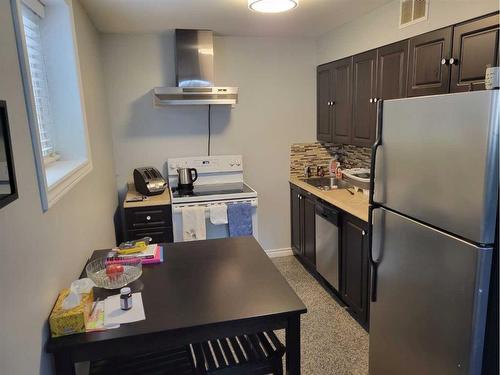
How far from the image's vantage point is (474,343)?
139 centimetres

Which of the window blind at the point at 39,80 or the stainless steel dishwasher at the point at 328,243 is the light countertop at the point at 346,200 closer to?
the stainless steel dishwasher at the point at 328,243

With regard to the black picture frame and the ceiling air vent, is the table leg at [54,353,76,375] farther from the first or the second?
the ceiling air vent

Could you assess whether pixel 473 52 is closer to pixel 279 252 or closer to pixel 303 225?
pixel 303 225

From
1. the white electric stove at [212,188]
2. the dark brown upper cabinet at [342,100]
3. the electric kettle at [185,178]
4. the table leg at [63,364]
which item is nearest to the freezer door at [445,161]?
the dark brown upper cabinet at [342,100]

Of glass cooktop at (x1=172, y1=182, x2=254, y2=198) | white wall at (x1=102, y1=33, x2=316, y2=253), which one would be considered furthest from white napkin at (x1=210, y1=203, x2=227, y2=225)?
white wall at (x1=102, y1=33, x2=316, y2=253)

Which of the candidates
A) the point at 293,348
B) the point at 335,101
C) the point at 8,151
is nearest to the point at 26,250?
the point at 8,151

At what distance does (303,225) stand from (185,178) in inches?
49.9

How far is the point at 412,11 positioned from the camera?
2316 millimetres

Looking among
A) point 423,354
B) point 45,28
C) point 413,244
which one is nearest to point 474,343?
point 423,354

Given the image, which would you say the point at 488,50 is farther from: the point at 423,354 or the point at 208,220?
the point at 208,220

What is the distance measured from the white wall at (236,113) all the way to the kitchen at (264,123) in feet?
0.04

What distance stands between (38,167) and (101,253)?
92 centimetres

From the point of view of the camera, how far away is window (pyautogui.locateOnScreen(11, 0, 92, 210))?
182cm

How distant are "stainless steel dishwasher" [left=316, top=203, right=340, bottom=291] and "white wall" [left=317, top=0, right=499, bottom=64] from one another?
4.45ft
